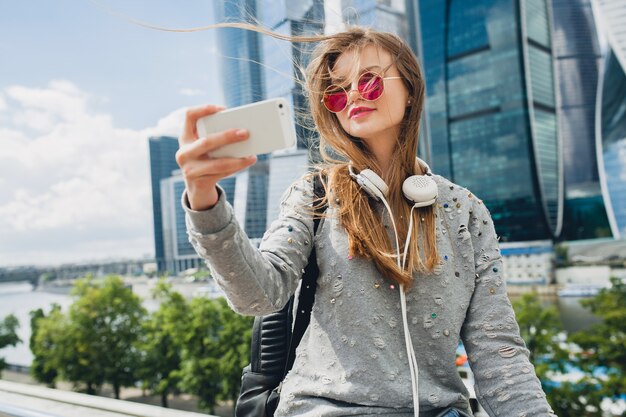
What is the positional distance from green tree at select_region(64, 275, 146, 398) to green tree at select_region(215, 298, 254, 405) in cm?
520

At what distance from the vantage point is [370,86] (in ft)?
3.46

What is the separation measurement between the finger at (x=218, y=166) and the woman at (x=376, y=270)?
6cm

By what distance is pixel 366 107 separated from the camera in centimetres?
107

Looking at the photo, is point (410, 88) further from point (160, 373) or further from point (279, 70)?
point (160, 373)

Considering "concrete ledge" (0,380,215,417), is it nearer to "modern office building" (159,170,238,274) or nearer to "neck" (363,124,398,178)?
"neck" (363,124,398,178)

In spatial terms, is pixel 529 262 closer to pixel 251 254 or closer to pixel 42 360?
pixel 42 360

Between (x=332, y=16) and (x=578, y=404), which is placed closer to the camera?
(x=332, y=16)

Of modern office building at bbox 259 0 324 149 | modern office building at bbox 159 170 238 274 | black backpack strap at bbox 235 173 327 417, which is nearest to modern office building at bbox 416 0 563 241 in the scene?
modern office building at bbox 159 170 238 274

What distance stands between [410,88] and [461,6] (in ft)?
178

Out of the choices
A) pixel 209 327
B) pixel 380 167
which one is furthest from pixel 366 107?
pixel 209 327

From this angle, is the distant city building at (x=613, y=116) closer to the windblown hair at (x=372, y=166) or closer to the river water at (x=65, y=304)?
the river water at (x=65, y=304)

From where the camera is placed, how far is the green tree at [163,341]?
20156 mm

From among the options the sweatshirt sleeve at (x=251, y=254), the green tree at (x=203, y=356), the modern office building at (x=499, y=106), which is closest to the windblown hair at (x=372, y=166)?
the sweatshirt sleeve at (x=251, y=254)

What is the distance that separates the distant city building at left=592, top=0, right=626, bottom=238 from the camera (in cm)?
4094
